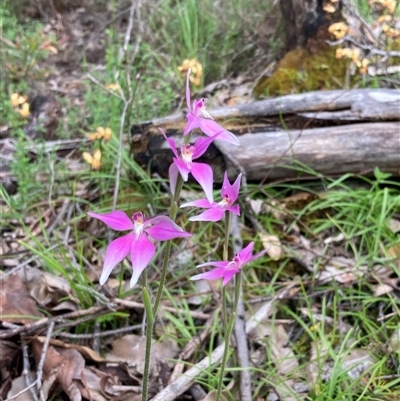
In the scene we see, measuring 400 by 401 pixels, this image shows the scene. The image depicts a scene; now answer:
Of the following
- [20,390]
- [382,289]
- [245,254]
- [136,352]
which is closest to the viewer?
[245,254]

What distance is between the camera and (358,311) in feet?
6.79

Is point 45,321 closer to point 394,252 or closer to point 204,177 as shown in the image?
point 204,177

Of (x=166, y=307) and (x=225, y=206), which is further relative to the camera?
(x=166, y=307)

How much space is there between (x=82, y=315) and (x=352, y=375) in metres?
1.08

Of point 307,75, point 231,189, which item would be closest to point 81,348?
point 231,189

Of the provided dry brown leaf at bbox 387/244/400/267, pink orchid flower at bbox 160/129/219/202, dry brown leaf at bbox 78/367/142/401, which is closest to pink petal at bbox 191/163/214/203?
pink orchid flower at bbox 160/129/219/202

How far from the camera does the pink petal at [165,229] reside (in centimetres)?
102

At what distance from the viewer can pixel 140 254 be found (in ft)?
3.35

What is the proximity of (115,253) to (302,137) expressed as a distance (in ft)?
5.98

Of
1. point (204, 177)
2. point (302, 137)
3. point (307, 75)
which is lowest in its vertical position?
point (302, 137)

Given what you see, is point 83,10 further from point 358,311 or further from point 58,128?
point 358,311

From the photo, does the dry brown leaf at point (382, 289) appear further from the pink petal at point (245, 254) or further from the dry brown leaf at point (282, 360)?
the pink petal at point (245, 254)

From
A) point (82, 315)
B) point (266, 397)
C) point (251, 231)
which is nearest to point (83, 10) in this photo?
point (251, 231)

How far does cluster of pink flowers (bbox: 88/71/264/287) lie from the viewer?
1023mm
